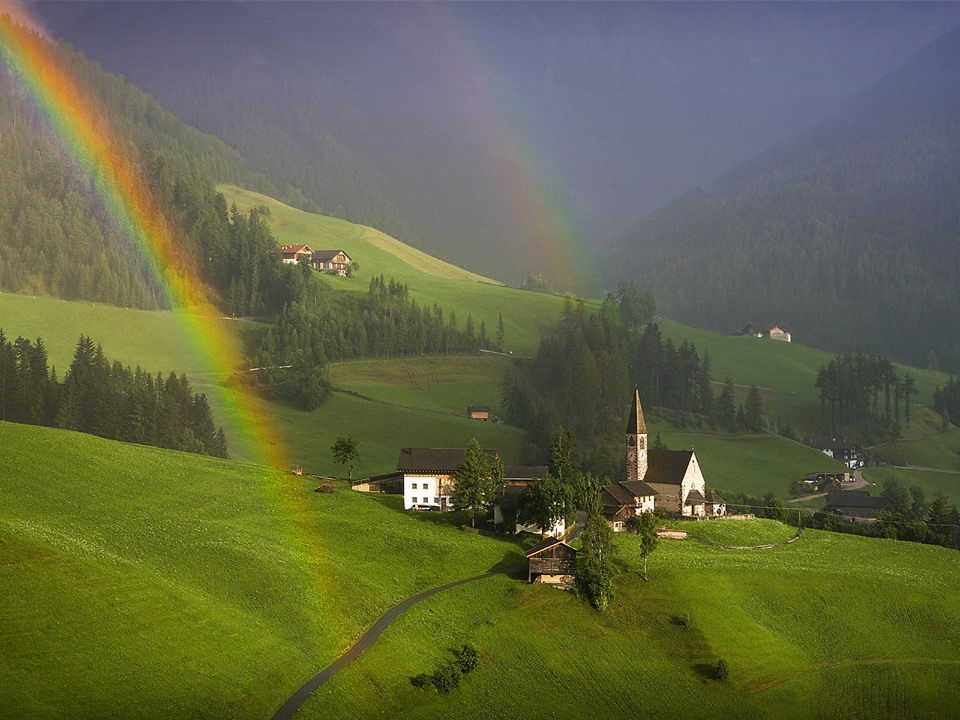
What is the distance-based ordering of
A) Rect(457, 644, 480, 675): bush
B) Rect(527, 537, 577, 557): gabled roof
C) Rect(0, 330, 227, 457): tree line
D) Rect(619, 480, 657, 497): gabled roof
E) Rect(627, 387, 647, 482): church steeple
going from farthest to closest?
1. Rect(0, 330, 227, 457): tree line
2. Rect(627, 387, 647, 482): church steeple
3. Rect(619, 480, 657, 497): gabled roof
4. Rect(527, 537, 577, 557): gabled roof
5. Rect(457, 644, 480, 675): bush

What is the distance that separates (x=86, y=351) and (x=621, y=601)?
104 m

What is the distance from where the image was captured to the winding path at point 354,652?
6378 centimetres

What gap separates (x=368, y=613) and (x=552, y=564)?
18.1 m

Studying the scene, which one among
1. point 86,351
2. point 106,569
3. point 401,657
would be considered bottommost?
point 401,657

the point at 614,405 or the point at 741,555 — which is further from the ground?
the point at 614,405

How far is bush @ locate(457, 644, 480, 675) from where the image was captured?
73.9m

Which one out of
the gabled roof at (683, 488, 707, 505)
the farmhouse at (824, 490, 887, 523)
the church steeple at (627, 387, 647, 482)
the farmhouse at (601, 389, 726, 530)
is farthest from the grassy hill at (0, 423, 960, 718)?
the farmhouse at (824, 490, 887, 523)

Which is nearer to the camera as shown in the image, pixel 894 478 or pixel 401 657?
pixel 401 657

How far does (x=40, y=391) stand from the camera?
152375mm

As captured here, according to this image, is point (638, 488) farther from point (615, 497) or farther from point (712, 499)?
point (712, 499)

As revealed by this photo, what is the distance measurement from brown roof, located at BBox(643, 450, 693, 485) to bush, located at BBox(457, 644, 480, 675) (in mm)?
55205

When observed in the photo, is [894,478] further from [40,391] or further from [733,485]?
[40,391]

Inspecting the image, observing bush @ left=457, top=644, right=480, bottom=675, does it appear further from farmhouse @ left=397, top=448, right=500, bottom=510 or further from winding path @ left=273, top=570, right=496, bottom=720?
farmhouse @ left=397, top=448, right=500, bottom=510

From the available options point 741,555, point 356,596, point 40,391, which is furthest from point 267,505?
point 40,391
